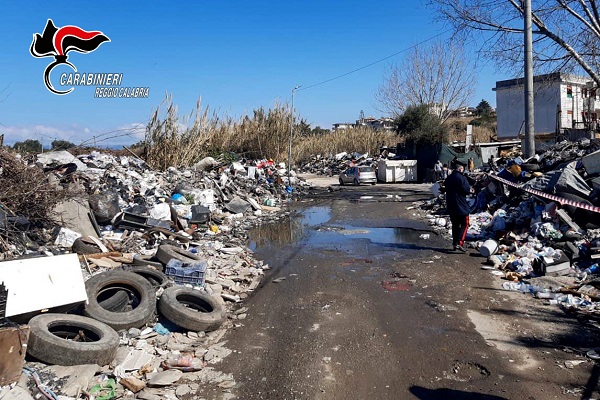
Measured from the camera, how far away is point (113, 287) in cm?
603

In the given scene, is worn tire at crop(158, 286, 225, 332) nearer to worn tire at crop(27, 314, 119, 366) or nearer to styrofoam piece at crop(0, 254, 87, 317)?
worn tire at crop(27, 314, 119, 366)

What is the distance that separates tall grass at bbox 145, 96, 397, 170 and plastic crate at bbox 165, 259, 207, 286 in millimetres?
13838

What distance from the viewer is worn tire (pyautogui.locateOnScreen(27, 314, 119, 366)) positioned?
4148 mm

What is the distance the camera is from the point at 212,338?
17.6ft

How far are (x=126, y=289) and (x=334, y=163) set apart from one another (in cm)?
3735

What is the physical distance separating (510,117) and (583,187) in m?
36.0

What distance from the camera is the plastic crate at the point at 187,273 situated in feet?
22.6

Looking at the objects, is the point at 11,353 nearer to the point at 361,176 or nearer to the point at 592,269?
the point at 592,269

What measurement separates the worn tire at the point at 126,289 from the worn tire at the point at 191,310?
0.19 metres

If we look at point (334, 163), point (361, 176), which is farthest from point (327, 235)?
point (334, 163)

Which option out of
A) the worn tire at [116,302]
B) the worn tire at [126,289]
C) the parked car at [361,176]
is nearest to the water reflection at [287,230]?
the worn tire at [126,289]

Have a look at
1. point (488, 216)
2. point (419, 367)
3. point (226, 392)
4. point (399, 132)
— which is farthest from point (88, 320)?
point (399, 132)

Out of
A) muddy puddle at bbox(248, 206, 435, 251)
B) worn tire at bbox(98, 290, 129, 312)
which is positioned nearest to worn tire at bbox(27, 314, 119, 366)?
worn tire at bbox(98, 290, 129, 312)

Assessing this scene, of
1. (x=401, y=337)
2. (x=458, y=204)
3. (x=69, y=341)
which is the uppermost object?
(x=458, y=204)
